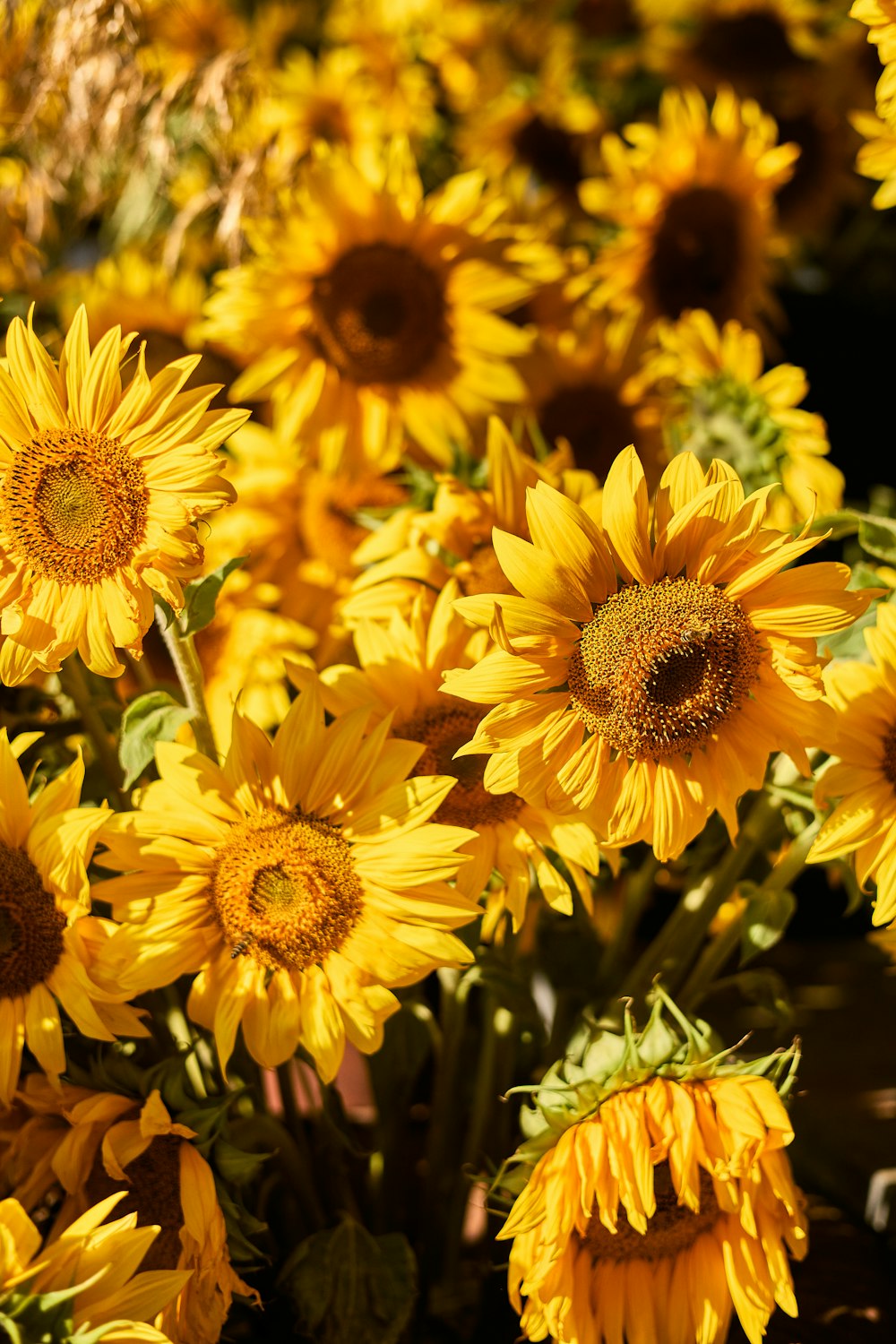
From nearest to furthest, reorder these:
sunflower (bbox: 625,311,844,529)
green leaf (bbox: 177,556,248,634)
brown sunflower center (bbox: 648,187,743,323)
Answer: green leaf (bbox: 177,556,248,634) → sunflower (bbox: 625,311,844,529) → brown sunflower center (bbox: 648,187,743,323)

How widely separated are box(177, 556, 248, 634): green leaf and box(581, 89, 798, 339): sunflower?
1.84 ft

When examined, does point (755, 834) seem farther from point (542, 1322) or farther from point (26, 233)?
point (26, 233)

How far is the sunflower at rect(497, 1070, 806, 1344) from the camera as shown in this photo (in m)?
0.50

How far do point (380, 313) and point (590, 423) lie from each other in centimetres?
18

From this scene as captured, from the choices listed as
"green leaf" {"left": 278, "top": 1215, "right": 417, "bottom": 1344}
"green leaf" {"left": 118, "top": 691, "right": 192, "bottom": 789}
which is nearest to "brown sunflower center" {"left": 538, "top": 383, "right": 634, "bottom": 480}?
"green leaf" {"left": 118, "top": 691, "right": 192, "bottom": 789}

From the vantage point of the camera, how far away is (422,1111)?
2.60 feet

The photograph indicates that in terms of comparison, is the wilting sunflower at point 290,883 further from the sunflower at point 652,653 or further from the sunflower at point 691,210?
the sunflower at point 691,210

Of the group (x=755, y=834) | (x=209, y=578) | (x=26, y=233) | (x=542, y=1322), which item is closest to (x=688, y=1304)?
(x=542, y=1322)

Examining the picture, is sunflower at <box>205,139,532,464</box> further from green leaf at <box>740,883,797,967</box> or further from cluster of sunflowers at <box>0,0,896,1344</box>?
green leaf at <box>740,883,797,967</box>

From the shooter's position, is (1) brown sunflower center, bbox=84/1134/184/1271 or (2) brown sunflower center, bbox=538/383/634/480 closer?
(1) brown sunflower center, bbox=84/1134/184/1271

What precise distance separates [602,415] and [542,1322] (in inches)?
24.9

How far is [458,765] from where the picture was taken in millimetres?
579

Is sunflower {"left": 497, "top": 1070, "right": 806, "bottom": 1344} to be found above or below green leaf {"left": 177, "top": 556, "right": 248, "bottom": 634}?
below

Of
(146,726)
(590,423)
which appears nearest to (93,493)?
(146,726)
